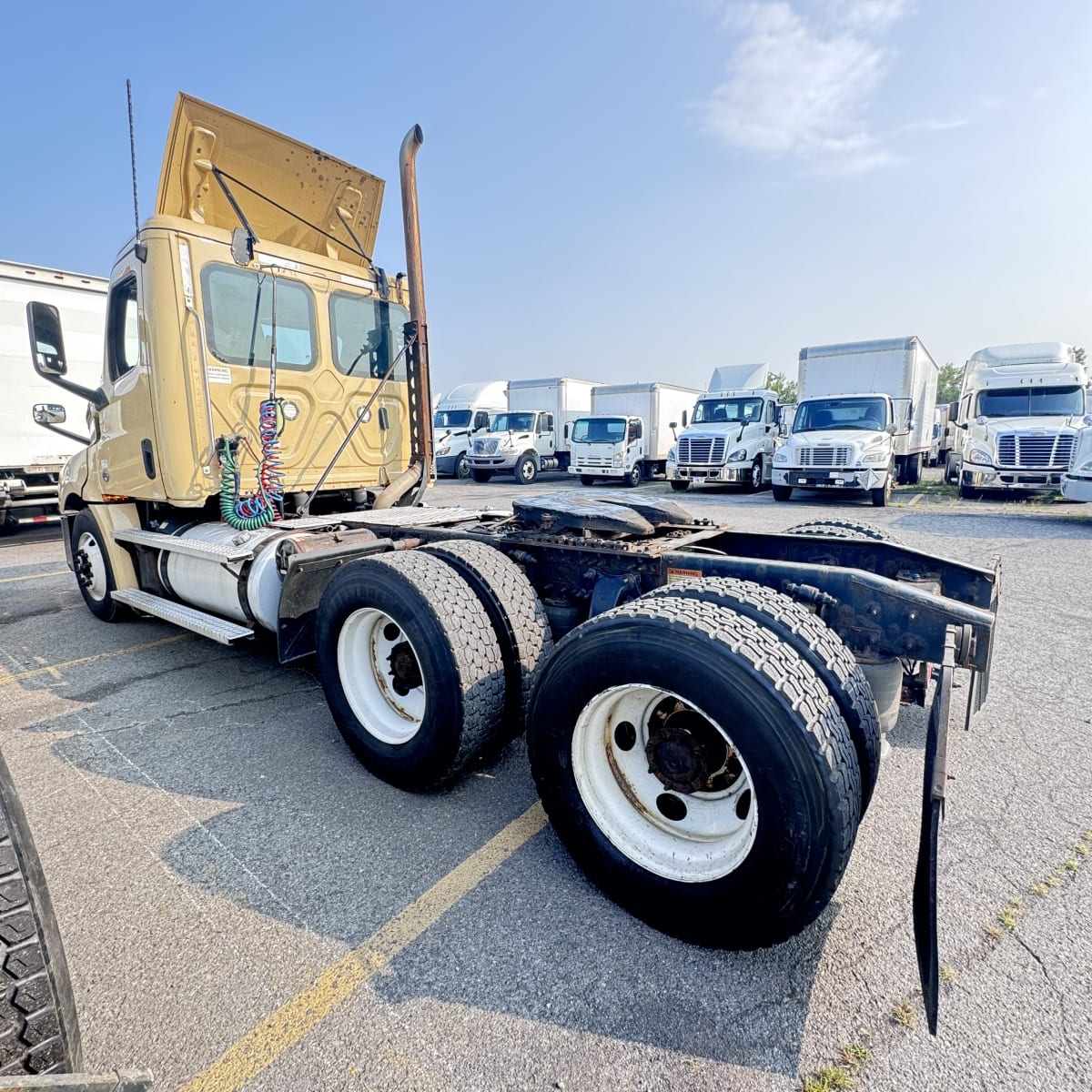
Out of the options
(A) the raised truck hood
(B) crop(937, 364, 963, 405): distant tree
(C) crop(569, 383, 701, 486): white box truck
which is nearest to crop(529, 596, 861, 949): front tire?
(A) the raised truck hood

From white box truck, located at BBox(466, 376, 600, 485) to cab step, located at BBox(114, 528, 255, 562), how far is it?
58.5 feet

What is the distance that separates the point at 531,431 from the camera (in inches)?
950

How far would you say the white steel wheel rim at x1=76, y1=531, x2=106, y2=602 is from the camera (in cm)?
573

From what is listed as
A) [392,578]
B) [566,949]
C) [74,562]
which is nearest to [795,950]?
[566,949]

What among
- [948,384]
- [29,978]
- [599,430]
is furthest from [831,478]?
[948,384]

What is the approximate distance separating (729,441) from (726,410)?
5.10ft

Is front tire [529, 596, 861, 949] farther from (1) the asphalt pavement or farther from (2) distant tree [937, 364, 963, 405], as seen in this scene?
(2) distant tree [937, 364, 963, 405]

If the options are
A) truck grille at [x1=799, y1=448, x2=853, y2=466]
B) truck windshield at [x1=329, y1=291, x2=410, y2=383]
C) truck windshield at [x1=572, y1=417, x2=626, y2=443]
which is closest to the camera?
truck windshield at [x1=329, y1=291, x2=410, y2=383]

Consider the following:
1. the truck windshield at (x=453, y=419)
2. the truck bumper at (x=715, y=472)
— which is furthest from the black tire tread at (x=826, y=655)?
the truck windshield at (x=453, y=419)

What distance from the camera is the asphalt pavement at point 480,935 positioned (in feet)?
5.77

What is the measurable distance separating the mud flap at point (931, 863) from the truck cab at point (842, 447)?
1359 cm

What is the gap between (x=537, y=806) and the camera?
2.94 m

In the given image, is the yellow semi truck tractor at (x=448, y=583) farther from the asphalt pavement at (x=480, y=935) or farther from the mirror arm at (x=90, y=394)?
the asphalt pavement at (x=480, y=935)

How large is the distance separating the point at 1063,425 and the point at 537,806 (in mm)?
15205
